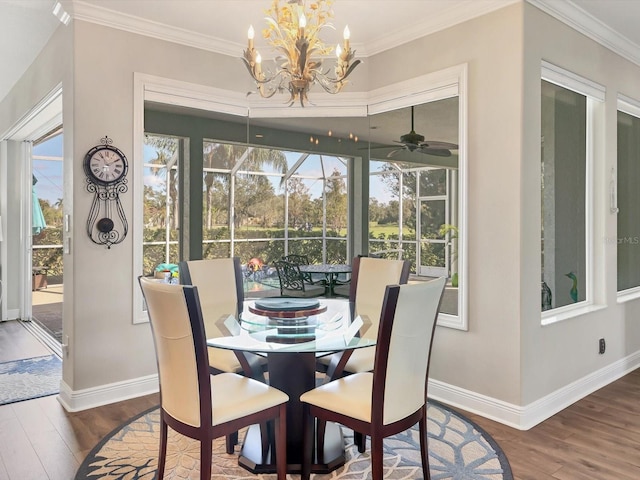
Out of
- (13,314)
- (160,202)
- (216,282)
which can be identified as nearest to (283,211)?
(160,202)

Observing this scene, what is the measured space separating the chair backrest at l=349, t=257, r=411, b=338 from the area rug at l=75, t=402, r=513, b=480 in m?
0.83

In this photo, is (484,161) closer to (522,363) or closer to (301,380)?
(522,363)

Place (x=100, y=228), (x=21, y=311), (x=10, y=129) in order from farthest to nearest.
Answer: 1. (x=21, y=311)
2. (x=10, y=129)
3. (x=100, y=228)

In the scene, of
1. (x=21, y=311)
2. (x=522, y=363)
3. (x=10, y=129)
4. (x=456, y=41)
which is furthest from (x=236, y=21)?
(x=21, y=311)

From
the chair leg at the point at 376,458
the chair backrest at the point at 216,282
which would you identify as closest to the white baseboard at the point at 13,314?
the chair backrest at the point at 216,282

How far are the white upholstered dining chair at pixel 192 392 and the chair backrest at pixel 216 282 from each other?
0.85 m

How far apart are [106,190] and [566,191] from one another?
3.40 m

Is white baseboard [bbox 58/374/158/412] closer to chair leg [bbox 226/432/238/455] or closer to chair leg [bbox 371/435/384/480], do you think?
chair leg [bbox 226/432/238/455]

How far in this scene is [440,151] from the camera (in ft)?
12.0

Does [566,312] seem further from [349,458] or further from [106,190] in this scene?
[106,190]

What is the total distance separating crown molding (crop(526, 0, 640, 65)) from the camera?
3195mm

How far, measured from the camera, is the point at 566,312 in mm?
3596

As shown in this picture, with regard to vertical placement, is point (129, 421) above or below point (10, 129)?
below

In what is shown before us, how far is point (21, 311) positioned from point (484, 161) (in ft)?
20.5
